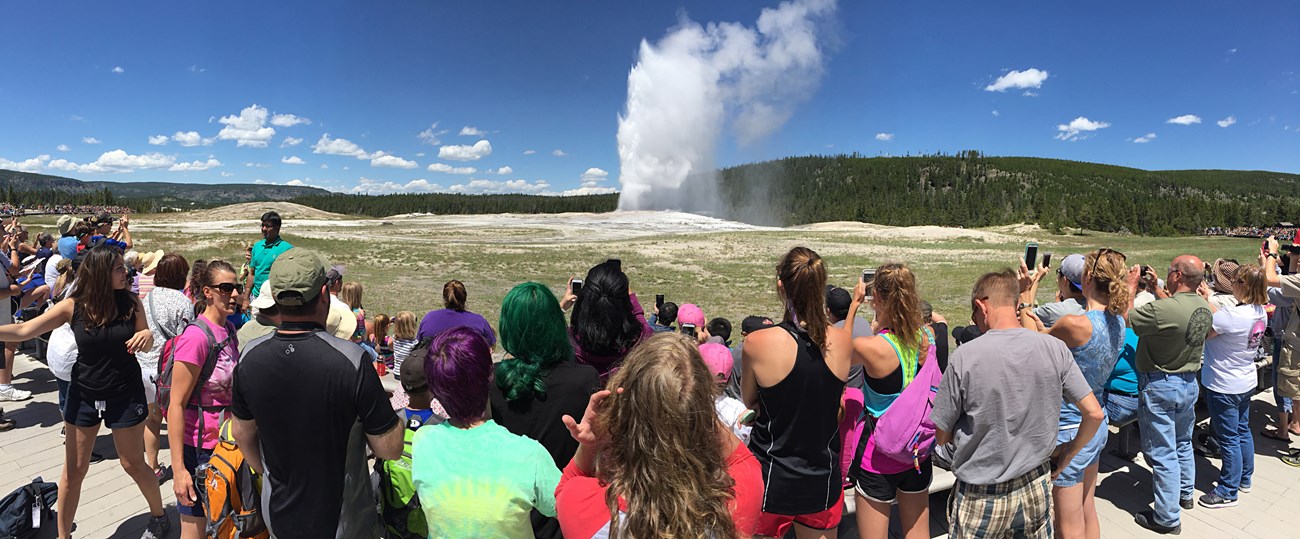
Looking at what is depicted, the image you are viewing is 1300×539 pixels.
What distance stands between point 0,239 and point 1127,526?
1423 cm

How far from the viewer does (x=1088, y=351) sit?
367 cm

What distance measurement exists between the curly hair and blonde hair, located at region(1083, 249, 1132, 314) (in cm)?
349

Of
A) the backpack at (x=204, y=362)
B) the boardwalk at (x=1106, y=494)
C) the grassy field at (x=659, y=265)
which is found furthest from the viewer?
the grassy field at (x=659, y=265)

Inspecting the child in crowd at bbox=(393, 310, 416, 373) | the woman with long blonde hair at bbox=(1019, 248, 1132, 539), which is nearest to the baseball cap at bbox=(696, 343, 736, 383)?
the woman with long blonde hair at bbox=(1019, 248, 1132, 539)

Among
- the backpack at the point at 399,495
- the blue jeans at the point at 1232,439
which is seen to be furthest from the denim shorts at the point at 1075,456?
the backpack at the point at 399,495

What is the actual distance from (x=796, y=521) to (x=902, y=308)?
1.28 metres

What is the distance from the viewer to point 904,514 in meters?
3.33

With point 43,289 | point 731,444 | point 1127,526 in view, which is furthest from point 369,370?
point 43,289

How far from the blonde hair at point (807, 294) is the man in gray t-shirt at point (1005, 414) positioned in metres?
0.69

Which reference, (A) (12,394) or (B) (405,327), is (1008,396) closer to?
(B) (405,327)

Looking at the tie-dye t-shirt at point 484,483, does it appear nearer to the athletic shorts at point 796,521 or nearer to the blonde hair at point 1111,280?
the athletic shorts at point 796,521

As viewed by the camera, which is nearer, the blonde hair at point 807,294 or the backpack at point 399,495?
the backpack at point 399,495

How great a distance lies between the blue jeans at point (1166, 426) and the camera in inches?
163

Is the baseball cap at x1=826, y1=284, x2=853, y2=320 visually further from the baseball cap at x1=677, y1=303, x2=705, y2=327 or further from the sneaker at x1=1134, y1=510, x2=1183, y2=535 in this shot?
the sneaker at x1=1134, y1=510, x2=1183, y2=535
